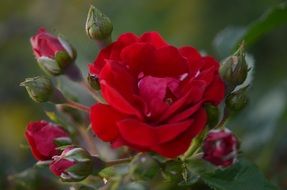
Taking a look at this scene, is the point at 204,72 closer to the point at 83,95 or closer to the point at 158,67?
the point at 158,67

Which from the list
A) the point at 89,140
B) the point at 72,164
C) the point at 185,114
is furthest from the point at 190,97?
the point at 89,140

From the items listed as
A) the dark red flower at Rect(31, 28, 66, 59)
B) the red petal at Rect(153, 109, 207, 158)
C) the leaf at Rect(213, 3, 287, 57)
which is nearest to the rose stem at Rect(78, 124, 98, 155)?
the dark red flower at Rect(31, 28, 66, 59)

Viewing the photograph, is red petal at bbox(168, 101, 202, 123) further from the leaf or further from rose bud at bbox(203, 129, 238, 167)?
the leaf

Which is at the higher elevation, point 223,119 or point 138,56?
point 138,56

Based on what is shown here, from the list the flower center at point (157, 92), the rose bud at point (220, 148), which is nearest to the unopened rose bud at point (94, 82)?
the flower center at point (157, 92)

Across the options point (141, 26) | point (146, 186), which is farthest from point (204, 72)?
point (141, 26)

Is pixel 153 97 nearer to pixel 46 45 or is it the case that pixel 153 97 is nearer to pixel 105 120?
pixel 105 120

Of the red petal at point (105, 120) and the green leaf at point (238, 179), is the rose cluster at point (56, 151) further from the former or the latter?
the green leaf at point (238, 179)

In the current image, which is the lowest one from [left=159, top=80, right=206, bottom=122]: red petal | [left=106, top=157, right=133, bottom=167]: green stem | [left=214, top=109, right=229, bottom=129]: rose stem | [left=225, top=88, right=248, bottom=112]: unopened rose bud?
[left=214, top=109, right=229, bottom=129]: rose stem
